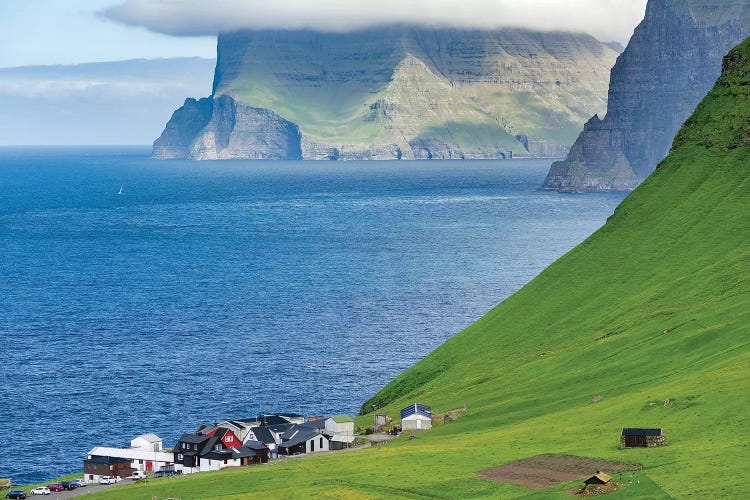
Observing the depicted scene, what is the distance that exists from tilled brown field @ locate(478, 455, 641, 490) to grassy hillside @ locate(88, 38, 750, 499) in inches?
51.1

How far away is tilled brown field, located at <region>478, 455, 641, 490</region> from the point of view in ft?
279

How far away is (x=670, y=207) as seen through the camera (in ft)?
558

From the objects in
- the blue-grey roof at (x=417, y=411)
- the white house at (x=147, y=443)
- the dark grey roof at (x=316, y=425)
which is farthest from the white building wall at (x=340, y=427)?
the white house at (x=147, y=443)

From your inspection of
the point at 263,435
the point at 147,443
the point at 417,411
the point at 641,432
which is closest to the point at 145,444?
the point at 147,443

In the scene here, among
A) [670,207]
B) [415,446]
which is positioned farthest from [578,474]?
[670,207]

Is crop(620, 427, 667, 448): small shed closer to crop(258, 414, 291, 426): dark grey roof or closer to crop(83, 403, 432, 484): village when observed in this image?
crop(83, 403, 432, 484): village

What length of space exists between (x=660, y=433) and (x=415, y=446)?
22.5 metres

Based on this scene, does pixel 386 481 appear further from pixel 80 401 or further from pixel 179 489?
pixel 80 401

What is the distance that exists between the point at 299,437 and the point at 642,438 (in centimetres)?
3689

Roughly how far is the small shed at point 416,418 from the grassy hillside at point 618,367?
352cm

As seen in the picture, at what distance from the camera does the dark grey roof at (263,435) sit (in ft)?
388

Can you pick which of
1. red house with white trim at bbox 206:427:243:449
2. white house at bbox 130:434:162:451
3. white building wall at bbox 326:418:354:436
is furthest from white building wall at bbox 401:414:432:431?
white house at bbox 130:434:162:451

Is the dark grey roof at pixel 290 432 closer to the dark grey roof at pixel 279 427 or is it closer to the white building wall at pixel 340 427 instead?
the dark grey roof at pixel 279 427

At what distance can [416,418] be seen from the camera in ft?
387
